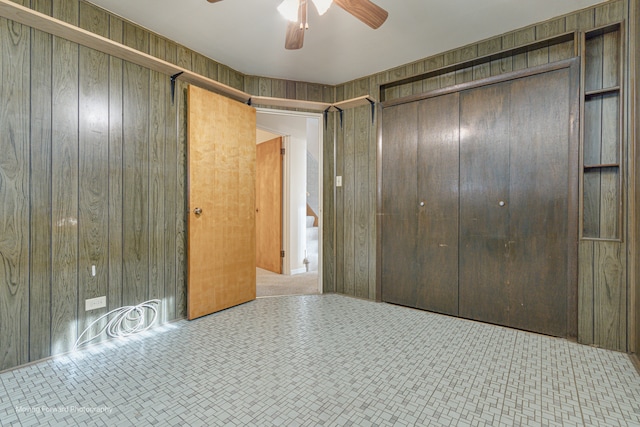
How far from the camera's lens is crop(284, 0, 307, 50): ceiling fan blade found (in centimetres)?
162

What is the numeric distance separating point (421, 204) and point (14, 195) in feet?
9.70

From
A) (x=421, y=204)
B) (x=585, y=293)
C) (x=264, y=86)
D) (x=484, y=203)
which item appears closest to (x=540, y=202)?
(x=484, y=203)

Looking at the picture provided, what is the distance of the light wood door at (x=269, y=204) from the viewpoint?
4523 mm

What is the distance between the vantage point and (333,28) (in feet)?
7.53

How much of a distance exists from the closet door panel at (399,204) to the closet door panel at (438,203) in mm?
59

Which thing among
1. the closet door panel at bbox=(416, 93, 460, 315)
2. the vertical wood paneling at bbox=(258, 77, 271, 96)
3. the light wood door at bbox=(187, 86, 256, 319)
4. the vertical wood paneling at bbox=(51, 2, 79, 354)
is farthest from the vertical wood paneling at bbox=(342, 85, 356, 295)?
A: the vertical wood paneling at bbox=(51, 2, 79, 354)

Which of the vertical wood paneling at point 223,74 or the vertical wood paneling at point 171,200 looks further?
the vertical wood paneling at point 223,74

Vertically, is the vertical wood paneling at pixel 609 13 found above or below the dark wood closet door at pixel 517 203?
above

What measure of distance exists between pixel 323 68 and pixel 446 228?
196cm

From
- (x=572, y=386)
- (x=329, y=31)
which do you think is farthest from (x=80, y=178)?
(x=572, y=386)

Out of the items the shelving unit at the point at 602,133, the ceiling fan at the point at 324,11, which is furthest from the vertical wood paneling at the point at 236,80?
the shelving unit at the point at 602,133

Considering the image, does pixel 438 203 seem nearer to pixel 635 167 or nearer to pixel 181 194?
pixel 635 167

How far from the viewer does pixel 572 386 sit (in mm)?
1605

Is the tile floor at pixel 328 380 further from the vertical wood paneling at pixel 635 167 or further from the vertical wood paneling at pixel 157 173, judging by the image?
the vertical wood paneling at pixel 157 173
